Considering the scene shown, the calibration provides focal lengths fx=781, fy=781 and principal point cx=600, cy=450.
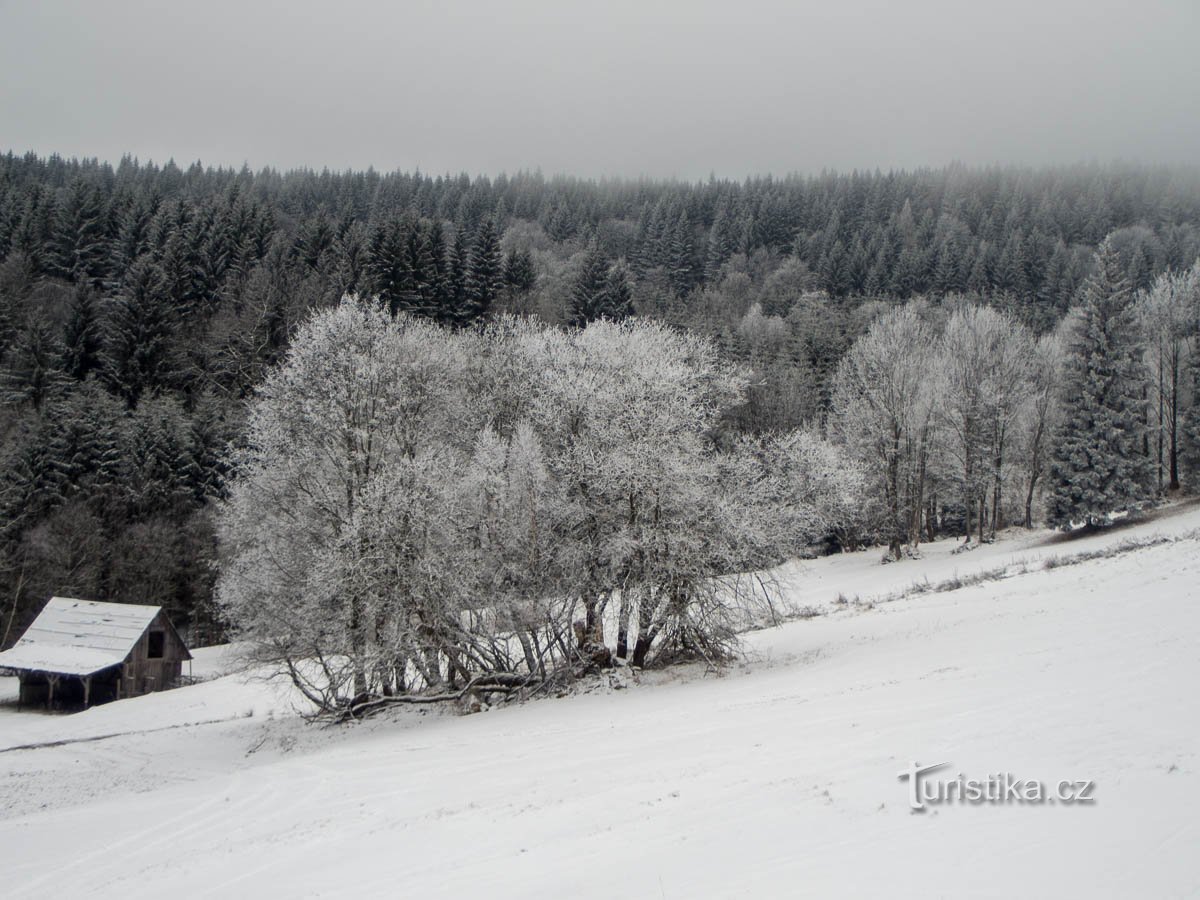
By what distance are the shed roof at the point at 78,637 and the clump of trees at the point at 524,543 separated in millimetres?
21203

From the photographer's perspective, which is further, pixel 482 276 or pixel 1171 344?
pixel 482 276

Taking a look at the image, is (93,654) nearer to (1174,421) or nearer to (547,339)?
(547,339)

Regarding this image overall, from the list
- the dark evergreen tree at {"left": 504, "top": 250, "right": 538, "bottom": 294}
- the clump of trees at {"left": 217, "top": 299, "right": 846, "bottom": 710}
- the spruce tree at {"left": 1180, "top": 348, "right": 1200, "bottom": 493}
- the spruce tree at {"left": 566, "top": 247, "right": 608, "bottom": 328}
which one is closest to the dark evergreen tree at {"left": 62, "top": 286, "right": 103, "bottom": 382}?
the dark evergreen tree at {"left": 504, "top": 250, "right": 538, "bottom": 294}

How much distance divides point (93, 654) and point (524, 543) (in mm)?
30159

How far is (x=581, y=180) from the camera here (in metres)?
Result: 184

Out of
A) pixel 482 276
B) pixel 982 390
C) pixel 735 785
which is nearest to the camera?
pixel 735 785

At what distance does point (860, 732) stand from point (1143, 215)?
156041mm

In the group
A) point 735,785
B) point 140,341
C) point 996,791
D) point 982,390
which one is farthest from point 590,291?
point 996,791

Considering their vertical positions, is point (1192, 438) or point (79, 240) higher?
point (79, 240)

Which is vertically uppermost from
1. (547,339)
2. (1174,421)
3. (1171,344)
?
(1171,344)

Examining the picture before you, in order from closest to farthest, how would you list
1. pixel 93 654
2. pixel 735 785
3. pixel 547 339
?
pixel 735 785 < pixel 547 339 < pixel 93 654

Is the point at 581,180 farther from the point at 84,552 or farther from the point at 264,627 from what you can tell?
the point at 264,627

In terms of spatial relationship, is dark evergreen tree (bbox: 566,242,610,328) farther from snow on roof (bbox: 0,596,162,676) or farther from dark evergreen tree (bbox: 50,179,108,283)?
dark evergreen tree (bbox: 50,179,108,283)

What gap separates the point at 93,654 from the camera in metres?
38.4
